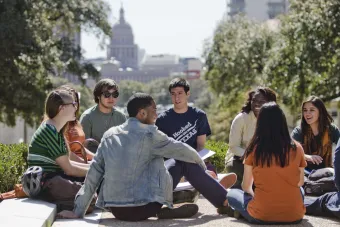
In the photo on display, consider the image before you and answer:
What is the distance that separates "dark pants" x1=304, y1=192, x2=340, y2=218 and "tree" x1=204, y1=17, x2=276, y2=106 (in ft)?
104

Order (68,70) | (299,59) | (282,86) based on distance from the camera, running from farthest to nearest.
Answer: (68,70)
(282,86)
(299,59)

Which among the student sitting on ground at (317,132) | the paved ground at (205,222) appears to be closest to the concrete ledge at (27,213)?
the paved ground at (205,222)

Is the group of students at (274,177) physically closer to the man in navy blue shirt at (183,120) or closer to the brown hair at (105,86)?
the man in navy blue shirt at (183,120)

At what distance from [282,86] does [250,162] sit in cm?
2405

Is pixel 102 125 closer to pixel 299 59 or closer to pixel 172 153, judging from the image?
pixel 172 153

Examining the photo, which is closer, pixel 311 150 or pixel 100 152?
pixel 100 152

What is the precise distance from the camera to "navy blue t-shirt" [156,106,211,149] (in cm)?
809

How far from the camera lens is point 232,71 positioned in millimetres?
41906

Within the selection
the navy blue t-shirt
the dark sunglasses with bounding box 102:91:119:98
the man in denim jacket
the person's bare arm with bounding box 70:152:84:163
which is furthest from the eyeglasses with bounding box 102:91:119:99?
the man in denim jacket

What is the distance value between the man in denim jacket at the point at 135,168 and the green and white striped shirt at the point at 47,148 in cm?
47

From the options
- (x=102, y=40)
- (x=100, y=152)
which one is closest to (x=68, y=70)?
(x=102, y=40)

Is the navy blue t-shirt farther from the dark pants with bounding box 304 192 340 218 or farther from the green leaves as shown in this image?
the green leaves

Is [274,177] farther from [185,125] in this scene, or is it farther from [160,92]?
[160,92]

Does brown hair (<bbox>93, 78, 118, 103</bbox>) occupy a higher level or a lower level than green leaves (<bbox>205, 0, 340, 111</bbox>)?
lower
